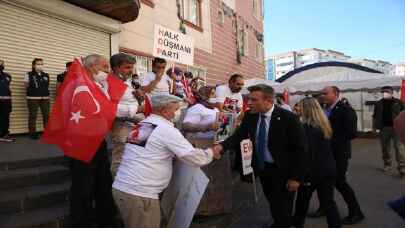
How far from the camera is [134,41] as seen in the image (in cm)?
1252

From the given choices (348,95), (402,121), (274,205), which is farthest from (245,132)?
(348,95)

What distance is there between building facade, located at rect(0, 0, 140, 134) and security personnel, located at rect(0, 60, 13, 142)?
88 cm

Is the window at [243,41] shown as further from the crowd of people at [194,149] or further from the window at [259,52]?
the crowd of people at [194,149]

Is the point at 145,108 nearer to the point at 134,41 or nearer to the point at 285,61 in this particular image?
the point at 134,41

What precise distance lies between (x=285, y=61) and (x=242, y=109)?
91780 millimetres

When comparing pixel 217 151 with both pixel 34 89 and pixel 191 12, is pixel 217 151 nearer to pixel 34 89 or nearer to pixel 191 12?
pixel 34 89

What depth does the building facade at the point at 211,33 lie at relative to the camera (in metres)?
12.9

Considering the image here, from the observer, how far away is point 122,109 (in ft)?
13.5

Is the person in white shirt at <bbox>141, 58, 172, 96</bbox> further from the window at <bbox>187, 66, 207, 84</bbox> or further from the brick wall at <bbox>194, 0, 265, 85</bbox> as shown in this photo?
the brick wall at <bbox>194, 0, 265, 85</bbox>

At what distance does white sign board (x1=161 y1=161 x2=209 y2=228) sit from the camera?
3.64m

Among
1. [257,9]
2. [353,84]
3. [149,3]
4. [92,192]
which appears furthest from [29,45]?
[257,9]

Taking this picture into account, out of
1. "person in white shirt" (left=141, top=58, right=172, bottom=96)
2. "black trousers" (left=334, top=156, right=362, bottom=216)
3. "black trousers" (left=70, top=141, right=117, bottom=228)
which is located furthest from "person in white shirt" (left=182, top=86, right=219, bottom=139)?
"black trousers" (left=334, top=156, right=362, bottom=216)

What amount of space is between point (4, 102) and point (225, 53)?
13.5 meters

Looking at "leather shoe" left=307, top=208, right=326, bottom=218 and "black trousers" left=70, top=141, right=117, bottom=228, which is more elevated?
"black trousers" left=70, top=141, right=117, bottom=228
